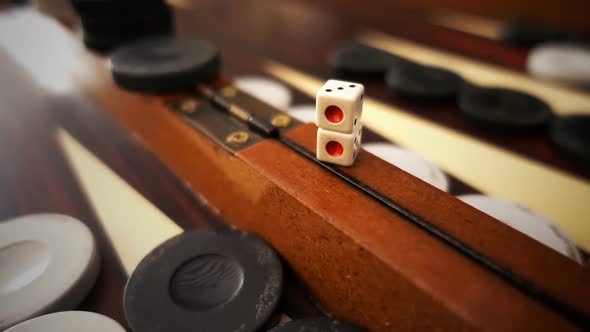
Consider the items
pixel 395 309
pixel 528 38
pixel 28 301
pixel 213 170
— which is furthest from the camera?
pixel 528 38

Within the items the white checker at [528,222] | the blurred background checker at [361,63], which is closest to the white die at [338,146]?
the white checker at [528,222]

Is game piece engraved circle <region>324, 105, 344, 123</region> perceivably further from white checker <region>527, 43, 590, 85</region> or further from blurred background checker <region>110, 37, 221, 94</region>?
white checker <region>527, 43, 590, 85</region>

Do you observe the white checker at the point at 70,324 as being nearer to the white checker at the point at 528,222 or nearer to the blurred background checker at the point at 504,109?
the white checker at the point at 528,222

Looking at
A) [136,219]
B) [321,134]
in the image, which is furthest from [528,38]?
[136,219]

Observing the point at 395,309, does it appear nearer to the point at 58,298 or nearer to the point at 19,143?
the point at 58,298

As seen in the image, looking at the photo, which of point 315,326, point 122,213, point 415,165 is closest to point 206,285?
point 315,326

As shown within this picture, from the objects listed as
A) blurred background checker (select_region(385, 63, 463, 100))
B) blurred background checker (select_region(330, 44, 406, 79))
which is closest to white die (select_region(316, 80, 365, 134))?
blurred background checker (select_region(385, 63, 463, 100))

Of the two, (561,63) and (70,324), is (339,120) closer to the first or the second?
(70,324)
